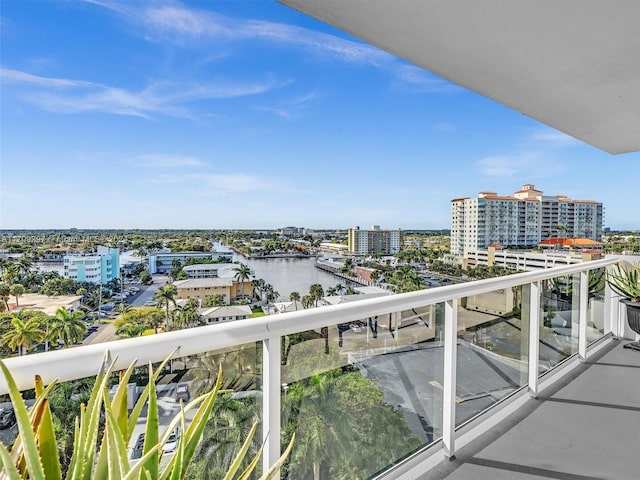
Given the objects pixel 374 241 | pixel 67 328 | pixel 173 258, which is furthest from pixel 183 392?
pixel 374 241

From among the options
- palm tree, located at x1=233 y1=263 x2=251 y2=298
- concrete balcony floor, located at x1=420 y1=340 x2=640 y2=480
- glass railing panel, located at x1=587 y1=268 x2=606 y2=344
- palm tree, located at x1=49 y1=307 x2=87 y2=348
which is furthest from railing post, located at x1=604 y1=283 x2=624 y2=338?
palm tree, located at x1=49 y1=307 x2=87 y2=348

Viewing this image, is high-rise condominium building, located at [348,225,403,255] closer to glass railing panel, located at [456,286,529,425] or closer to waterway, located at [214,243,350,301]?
waterway, located at [214,243,350,301]

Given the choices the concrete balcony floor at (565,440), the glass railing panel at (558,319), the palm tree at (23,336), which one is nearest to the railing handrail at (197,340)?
the palm tree at (23,336)

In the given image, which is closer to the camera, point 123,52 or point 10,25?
point 10,25

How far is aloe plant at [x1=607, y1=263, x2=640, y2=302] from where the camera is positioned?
4.02m

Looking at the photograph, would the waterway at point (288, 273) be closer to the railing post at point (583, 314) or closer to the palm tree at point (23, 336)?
the palm tree at point (23, 336)

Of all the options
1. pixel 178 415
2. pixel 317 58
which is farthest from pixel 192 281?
pixel 317 58

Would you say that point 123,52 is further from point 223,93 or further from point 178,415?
point 178,415

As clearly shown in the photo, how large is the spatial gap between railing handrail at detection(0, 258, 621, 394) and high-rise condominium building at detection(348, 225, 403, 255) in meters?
4.64

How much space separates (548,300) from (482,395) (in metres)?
1.30

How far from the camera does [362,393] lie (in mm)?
1786

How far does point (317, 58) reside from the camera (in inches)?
477

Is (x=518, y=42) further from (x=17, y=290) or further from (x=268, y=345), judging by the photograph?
(x=17, y=290)

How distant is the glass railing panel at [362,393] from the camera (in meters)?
1.52
